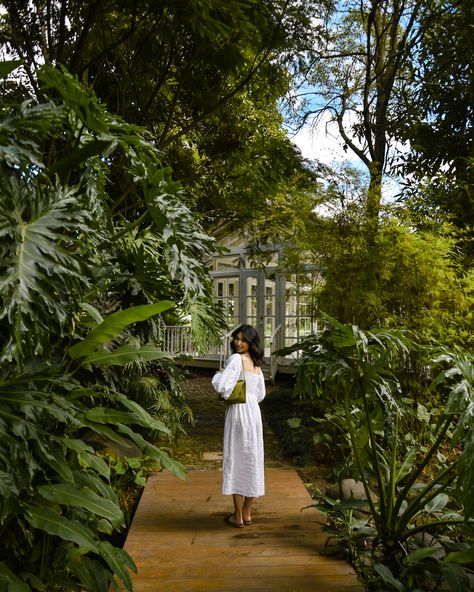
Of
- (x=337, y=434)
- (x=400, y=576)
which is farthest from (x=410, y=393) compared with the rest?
(x=400, y=576)

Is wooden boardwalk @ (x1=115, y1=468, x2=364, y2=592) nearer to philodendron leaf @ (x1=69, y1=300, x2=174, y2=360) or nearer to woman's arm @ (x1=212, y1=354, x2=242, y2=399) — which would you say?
woman's arm @ (x1=212, y1=354, x2=242, y2=399)

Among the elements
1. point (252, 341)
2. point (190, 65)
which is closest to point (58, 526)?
point (252, 341)

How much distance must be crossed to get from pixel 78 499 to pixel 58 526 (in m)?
0.14

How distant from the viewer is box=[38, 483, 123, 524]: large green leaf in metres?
2.50

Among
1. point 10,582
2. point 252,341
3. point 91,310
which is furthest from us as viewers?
point 252,341

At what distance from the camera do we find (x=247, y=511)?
405 cm

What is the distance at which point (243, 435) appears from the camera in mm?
4078

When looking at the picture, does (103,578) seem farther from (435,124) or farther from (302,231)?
(435,124)

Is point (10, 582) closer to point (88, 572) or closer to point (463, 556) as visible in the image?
point (88, 572)

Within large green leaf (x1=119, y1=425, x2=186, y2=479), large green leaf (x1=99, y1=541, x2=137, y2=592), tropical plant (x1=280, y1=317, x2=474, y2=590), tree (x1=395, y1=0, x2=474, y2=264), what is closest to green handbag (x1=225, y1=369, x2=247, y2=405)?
tropical plant (x1=280, y1=317, x2=474, y2=590)

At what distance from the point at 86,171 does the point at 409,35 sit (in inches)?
294

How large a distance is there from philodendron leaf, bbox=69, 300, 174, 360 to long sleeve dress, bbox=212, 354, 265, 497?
1578mm

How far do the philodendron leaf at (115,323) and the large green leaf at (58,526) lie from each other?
0.67 m

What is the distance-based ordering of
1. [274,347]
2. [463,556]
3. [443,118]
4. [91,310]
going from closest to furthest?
[91,310] < [463,556] < [443,118] < [274,347]
